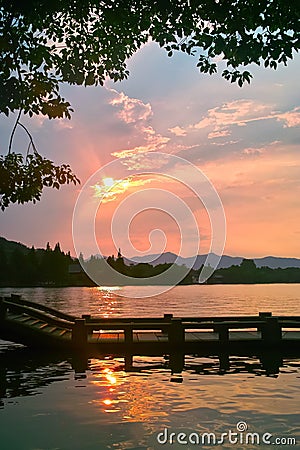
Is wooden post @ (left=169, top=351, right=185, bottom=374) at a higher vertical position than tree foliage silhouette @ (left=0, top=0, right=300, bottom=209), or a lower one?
lower

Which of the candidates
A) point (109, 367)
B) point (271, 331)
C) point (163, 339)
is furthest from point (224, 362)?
point (109, 367)

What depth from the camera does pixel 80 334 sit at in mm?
22016

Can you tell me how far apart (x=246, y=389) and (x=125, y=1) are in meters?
10.7

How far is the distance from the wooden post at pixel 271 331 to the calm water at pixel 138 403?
5.04 feet

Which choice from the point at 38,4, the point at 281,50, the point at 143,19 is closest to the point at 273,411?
the point at 281,50

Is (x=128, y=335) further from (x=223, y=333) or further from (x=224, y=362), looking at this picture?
(x=224, y=362)

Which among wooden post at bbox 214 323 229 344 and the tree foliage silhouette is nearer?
the tree foliage silhouette

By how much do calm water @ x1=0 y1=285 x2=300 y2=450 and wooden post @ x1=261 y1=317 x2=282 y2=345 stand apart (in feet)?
5.04

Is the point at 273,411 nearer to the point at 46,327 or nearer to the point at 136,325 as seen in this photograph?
the point at 136,325

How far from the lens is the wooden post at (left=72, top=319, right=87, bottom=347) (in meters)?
21.9

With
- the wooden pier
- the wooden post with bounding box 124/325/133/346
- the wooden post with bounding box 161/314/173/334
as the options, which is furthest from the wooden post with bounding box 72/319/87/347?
the wooden post with bounding box 161/314/173/334

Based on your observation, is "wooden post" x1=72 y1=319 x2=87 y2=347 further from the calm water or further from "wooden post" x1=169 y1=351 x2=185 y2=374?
"wooden post" x1=169 y1=351 x2=185 y2=374

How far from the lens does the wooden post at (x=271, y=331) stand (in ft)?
71.9

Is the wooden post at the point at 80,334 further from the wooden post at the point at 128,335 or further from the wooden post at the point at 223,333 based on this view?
the wooden post at the point at 223,333
